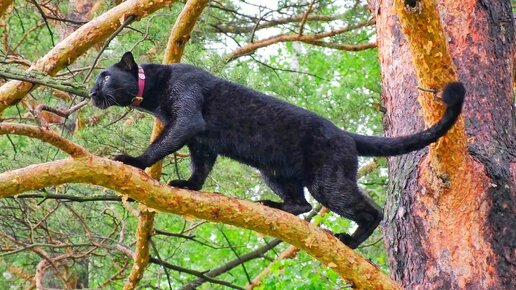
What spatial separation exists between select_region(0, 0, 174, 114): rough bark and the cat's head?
0.26 metres

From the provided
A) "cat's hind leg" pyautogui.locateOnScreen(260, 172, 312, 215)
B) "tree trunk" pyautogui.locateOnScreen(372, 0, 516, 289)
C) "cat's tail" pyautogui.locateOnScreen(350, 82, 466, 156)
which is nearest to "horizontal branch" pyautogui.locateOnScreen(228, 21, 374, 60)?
"cat's hind leg" pyautogui.locateOnScreen(260, 172, 312, 215)

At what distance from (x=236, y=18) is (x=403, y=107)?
5.88 m

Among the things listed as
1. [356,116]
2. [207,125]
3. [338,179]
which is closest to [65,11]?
[356,116]

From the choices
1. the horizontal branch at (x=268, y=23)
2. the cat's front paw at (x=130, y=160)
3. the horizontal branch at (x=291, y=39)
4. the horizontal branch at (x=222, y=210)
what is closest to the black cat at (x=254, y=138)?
the cat's front paw at (x=130, y=160)

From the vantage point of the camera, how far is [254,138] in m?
4.66

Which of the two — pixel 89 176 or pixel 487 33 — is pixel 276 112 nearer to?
pixel 487 33

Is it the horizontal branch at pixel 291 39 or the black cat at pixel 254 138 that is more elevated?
the horizontal branch at pixel 291 39

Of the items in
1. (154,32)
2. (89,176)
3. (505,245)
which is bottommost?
(505,245)

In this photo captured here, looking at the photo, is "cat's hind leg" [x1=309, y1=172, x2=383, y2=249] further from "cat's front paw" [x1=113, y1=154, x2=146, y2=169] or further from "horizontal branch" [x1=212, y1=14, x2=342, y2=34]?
"horizontal branch" [x1=212, y1=14, x2=342, y2=34]

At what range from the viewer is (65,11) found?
9.84 metres

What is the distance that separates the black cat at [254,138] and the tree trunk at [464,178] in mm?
184

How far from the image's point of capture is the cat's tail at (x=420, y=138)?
3.56 m

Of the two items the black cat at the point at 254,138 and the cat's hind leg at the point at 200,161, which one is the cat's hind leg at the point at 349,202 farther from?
the cat's hind leg at the point at 200,161

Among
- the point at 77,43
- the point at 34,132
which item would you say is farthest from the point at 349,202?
the point at 77,43
